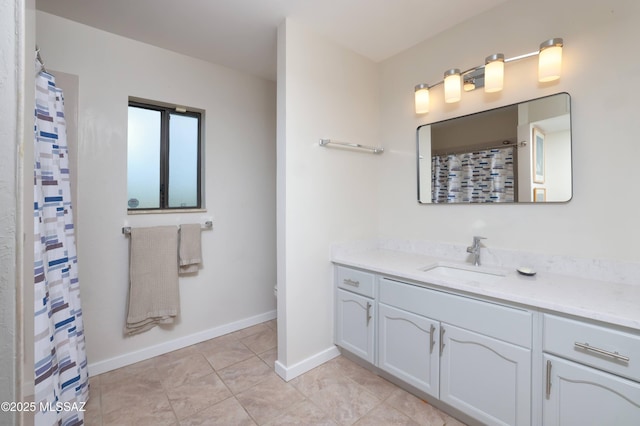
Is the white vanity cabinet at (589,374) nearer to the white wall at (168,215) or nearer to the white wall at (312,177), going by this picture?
the white wall at (312,177)

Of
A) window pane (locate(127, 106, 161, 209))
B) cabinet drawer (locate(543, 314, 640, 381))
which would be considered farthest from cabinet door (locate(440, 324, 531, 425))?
window pane (locate(127, 106, 161, 209))

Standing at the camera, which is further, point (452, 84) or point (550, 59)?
point (452, 84)

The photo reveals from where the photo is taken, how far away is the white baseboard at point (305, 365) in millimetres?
1911

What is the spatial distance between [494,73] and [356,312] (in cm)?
177

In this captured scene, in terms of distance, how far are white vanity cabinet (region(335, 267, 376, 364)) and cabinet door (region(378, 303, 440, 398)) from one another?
78mm

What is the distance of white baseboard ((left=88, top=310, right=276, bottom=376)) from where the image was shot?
6.51ft

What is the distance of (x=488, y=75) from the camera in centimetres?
173

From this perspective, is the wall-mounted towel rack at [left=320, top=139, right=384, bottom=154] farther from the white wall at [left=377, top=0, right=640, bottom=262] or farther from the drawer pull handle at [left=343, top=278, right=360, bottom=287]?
the drawer pull handle at [left=343, top=278, right=360, bottom=287]

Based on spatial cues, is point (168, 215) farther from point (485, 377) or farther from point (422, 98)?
point (485, 377)

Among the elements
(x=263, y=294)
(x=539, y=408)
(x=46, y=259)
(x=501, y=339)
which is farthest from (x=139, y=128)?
(x=539, y=408)

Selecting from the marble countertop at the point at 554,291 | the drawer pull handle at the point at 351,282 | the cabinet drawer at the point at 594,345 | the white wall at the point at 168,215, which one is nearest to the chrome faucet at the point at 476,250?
the marble countertop at the point at 554,291

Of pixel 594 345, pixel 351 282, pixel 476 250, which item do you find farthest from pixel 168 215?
pixel 594 345

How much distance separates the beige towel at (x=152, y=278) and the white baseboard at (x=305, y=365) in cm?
95

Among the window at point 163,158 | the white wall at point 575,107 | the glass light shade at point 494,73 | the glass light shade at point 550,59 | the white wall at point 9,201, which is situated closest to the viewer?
the white wall at point 9,201
